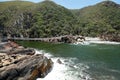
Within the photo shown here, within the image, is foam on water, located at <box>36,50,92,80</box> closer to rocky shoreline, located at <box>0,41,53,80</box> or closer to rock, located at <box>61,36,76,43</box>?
rocky shoreline, located at <box>0,41,53,80</box>

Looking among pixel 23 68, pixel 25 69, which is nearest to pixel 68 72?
pixel 25 69

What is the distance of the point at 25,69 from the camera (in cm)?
6034

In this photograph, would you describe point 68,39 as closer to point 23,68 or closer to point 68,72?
point 68,72

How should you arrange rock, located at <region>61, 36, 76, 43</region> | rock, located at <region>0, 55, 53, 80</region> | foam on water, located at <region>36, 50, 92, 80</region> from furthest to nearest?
rock, located at <region>61, 36, 76, 43</region> → foam on water, located at <region>36, 50, 92, 80</region> → rock, located at <region>0, 55, 53, 80</region>

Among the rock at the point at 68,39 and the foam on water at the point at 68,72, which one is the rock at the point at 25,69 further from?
the rock at the point at 68,39

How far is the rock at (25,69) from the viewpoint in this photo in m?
57.8

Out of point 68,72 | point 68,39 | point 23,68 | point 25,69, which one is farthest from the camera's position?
point 68,39

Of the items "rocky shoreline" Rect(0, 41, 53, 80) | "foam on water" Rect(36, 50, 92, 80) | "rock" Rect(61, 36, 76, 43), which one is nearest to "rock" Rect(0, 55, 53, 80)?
"rocky shoreline" Rect(0, 41, 53, 80)

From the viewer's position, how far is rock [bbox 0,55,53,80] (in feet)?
190

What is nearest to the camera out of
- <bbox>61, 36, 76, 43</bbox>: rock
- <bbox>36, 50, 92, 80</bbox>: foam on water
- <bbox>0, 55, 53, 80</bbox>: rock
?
<bbox>0, 55, 53, 80</bbox>: rock

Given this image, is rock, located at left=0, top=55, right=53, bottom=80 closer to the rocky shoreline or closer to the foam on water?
the rocky shoreline

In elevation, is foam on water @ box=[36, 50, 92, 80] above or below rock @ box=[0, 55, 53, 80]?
below

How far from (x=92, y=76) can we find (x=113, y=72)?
837 cm

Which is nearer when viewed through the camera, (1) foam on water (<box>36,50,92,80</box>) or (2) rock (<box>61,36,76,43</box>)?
(1) foam on water (<box>36,50,92,80</box>)
